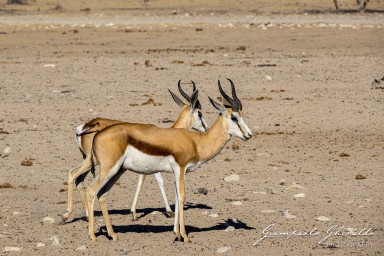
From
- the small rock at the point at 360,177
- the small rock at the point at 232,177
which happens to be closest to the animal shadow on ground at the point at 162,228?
the small rock at the point at 232,177

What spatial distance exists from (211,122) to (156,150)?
810 cm

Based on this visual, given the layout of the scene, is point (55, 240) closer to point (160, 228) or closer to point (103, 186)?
point (103, 186)

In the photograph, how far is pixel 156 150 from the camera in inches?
407

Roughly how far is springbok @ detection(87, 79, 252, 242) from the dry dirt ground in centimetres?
55

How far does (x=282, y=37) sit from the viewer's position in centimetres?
3544

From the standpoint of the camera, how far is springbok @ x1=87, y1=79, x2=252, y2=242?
405 inches

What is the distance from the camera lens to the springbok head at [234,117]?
428 inches

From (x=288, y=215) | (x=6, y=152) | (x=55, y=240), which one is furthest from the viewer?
(x=6, y=152)

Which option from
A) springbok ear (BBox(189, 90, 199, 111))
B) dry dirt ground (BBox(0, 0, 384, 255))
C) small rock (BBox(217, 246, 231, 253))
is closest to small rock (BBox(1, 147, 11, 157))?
dry dirt ground (BBox(0, 0, 384, 255))

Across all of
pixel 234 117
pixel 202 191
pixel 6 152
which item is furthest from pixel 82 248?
pixel 6 152

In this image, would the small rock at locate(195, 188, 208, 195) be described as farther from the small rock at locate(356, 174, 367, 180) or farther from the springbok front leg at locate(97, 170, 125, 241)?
the springbok front leg at locate(97, 170, 125, 241)

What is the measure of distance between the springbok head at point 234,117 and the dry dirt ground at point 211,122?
1.10 meters

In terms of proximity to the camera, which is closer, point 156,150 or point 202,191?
point 156,150

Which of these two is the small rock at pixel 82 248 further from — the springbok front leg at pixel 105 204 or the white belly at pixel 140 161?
the white belly at pixel 140 161
